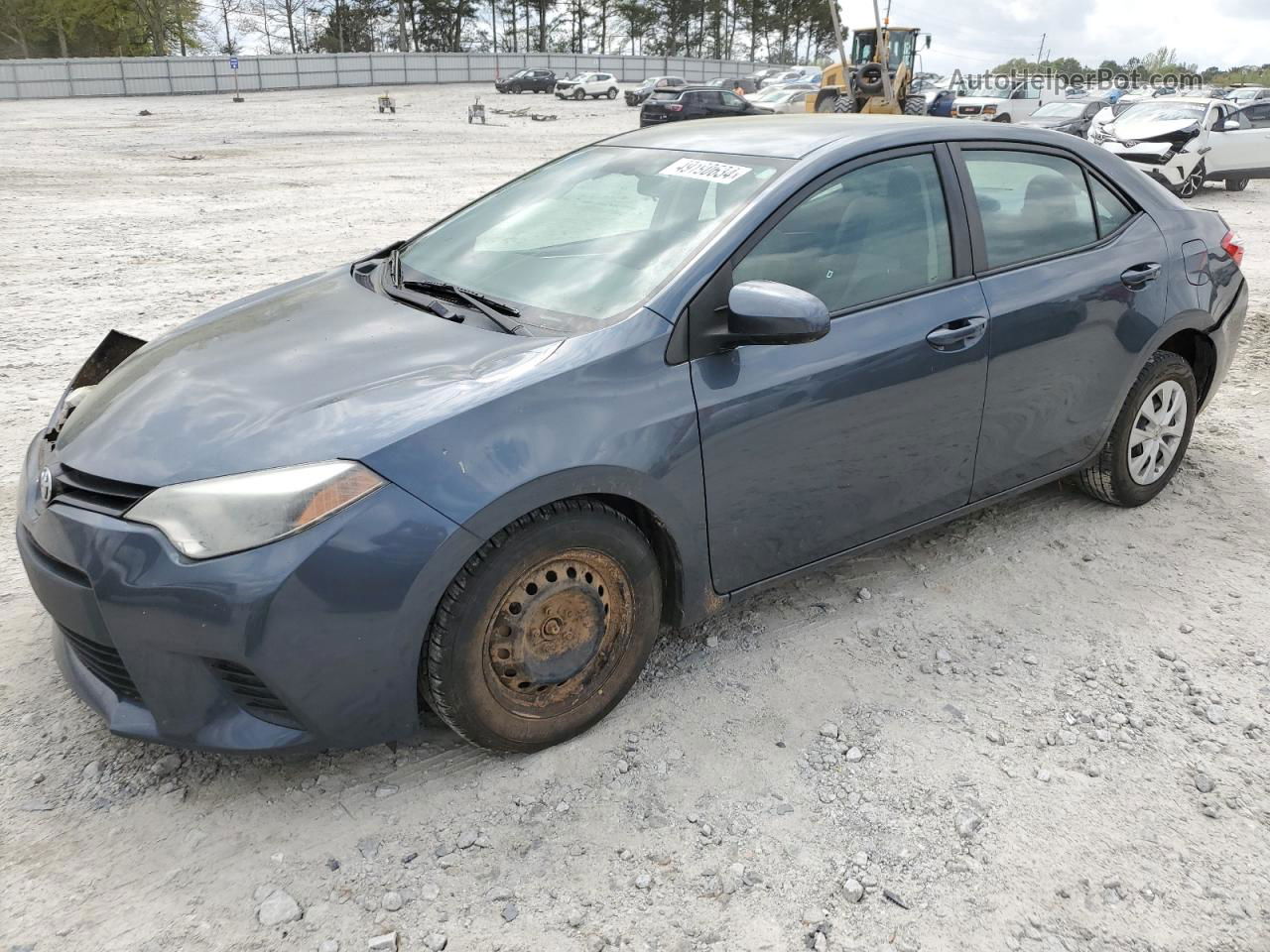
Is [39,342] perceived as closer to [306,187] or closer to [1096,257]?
[1096,257]

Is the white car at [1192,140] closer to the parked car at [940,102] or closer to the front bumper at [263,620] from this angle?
the parked car at [940,102]

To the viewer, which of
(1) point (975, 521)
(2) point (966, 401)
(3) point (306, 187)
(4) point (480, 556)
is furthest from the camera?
(3) point (306, 187)

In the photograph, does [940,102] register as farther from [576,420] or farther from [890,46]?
[576,420]

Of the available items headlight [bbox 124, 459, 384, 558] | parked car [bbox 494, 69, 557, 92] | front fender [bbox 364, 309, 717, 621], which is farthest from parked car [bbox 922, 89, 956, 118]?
headlight [bbox 124, 459, 384, 558]

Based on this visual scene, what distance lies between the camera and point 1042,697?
9.98 ft

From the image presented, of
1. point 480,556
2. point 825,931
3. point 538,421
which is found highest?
point 538,421

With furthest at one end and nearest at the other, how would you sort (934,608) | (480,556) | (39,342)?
(39,342), (934,608), (480,556)

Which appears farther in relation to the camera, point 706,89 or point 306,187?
point 706,89

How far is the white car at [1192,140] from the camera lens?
50.0ft

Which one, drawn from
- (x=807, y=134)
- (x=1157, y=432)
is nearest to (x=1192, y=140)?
(x=1157, y=432)

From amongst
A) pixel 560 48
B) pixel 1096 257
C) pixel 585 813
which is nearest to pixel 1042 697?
pixel 585 813

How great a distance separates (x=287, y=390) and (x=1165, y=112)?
1764 centimetres

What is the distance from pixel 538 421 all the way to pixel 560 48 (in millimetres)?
81852

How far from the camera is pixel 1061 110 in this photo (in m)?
23.9
